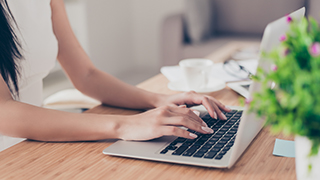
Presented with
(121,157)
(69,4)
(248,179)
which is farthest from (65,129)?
(69,4)

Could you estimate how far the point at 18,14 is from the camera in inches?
41.4

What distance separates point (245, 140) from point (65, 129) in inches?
15.2

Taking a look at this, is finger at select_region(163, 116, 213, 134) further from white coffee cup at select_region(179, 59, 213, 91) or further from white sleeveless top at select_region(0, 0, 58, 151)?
white sleeveless top at select_region(0, 0, 58, 151)

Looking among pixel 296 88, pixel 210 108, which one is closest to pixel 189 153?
pixel 210 108

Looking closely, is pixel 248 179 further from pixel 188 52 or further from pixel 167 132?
pixel 188 52

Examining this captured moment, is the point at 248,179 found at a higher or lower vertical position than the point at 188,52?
higher

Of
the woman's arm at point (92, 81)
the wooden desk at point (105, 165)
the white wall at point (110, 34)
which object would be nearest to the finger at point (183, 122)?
the wooden desk at point (105, 165)

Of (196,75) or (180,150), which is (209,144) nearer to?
(180,150)

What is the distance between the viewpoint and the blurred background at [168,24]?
124 inches

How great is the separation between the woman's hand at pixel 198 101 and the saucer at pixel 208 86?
0.17 metres

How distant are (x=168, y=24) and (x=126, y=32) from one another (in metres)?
1.07

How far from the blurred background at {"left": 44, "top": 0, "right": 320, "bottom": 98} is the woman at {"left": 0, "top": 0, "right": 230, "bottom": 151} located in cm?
193

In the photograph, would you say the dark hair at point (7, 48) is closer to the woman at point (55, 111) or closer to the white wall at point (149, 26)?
the woman at point (55, 111)

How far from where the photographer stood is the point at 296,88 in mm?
373
